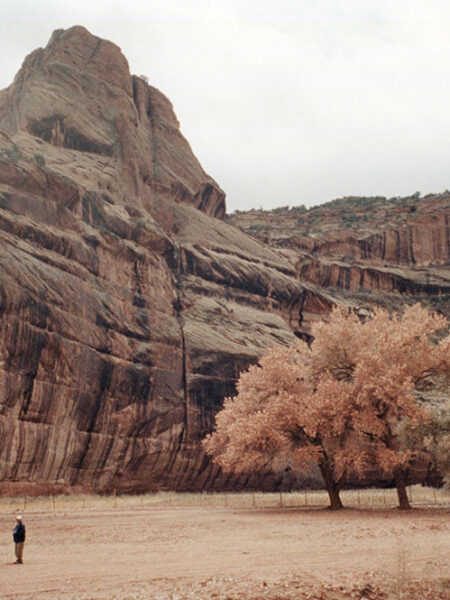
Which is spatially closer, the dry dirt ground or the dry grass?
the dry dirt ground

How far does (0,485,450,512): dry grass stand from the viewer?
3569 cm

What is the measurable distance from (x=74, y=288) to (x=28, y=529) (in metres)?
21.8

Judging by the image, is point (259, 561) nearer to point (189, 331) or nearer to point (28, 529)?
point (28, 529)

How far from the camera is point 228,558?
17.8m

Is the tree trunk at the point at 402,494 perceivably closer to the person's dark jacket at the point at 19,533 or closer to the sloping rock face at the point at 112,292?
the sloping rock face at the point at 112,292

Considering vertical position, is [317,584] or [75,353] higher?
[75,353]

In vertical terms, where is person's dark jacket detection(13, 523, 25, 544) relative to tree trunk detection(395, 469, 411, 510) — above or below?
above

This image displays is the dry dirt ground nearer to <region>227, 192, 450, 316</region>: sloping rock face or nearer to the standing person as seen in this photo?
the standing person

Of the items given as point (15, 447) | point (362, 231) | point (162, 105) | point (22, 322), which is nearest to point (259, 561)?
point (15, 447)

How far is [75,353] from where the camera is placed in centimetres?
4141

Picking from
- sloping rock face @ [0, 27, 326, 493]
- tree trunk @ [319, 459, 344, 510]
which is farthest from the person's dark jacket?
tree trunk @ [319, 459, 344, 510]

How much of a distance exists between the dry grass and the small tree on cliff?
623 centimetres

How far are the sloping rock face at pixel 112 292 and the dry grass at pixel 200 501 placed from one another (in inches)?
52.7

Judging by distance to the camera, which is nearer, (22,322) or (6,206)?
(22,322)
